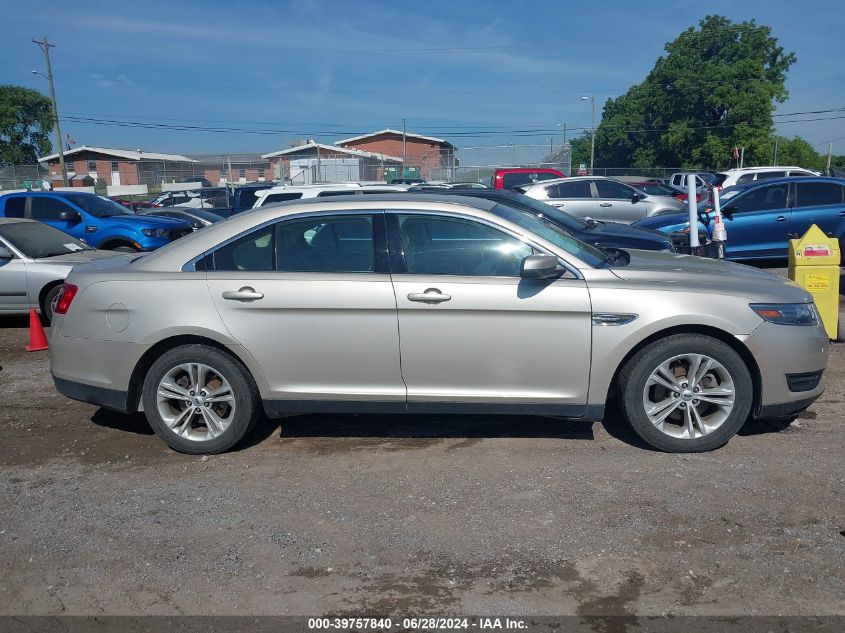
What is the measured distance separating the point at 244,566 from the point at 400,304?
1815 millimetres

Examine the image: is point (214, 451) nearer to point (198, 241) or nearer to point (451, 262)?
point (198, 241)

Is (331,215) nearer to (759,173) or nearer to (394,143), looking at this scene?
(759,173)

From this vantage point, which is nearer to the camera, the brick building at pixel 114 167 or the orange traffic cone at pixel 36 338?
the orange traffic cone at pixel 36 338

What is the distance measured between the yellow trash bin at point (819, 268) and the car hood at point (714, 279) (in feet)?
7.48

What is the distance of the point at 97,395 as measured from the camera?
16.9 feet

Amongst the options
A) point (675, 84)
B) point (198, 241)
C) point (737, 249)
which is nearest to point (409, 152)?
point (675, 84)

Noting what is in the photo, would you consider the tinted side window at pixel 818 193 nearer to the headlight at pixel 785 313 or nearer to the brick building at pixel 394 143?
the headlight at pixel 785 313

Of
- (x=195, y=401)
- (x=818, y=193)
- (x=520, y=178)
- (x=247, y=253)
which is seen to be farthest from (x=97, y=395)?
(x=520, y=178)

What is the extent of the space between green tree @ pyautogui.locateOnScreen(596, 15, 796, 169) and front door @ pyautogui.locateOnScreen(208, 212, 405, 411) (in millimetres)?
53799

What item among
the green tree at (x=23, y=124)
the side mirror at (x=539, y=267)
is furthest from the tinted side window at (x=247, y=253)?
the green tree at (x=23, y=124)

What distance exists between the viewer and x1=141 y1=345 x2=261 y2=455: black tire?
4.97 meters

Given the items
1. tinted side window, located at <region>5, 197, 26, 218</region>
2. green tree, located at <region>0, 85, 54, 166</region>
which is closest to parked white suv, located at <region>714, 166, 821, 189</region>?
tinted side window, located at <region>5, 197, 26, 218</region>

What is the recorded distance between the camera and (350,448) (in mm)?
5238

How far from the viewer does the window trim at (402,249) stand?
190 inches
